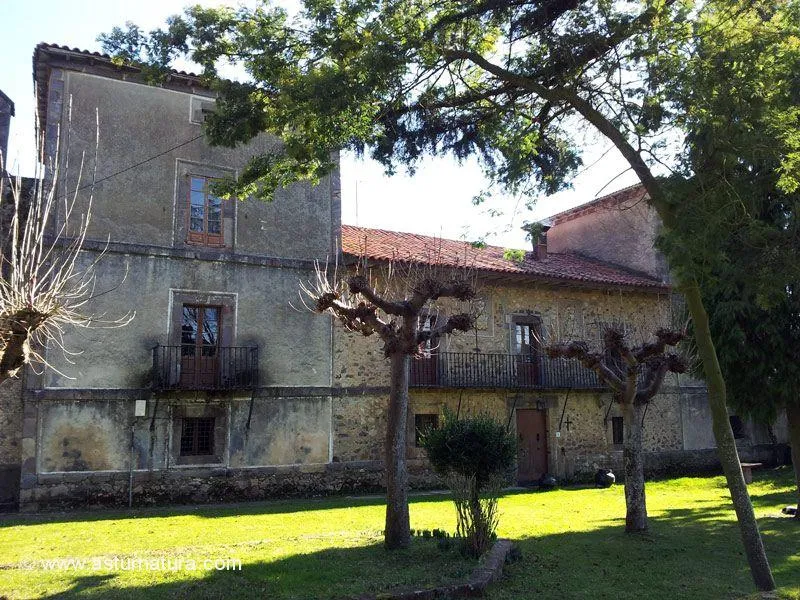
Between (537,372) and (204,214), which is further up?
(204,214)

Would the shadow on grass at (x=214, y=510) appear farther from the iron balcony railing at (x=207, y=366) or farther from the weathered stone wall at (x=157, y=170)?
the weathered stone wall at (x=157, y=170)

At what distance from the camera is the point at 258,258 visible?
1634 cm

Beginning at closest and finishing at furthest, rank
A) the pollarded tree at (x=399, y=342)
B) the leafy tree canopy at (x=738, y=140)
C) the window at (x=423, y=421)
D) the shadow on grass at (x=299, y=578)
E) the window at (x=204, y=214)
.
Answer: the leafy tree canopy at (x=738, y=140), the shadow on grass at (x=299, y=578), the pollarded tree at (x=399, y=342), the window at (x=204, y=214), the window at (x=423, y=421)

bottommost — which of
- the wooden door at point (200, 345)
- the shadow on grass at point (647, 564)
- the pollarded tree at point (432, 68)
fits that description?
the shadow on grass at point (647, 564)

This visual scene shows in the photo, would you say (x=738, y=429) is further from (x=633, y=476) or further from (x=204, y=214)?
(x=204, y=214)

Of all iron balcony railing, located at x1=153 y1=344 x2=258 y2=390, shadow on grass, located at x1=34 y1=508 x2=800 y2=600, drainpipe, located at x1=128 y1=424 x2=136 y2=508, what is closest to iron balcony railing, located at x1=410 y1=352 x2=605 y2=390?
iron balcony railing, located at x1=153 y1=344 x2=258 y2=390

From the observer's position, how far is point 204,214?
16.1 metres

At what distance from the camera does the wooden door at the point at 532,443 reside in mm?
19562

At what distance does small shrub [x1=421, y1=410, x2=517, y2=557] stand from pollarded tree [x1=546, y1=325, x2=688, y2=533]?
270 centimetres

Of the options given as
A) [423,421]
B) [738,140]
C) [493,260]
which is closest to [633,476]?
[738,140]

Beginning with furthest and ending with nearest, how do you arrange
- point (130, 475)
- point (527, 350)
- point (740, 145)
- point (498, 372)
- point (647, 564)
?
1. point (527, 350)
2. point (498, 372)
3. point (130, 475)
4. point (647, 564)
5. point (740, 145)

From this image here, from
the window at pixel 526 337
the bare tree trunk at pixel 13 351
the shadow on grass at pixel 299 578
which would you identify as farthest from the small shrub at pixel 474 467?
the window at pixel 526 337

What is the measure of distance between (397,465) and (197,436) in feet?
26.9

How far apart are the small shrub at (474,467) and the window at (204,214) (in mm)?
9198
